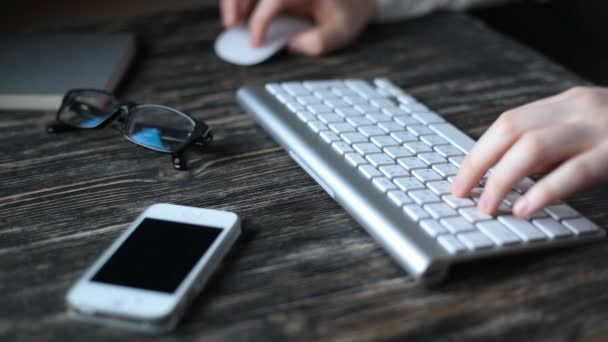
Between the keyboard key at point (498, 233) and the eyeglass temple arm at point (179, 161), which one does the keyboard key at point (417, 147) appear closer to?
the keyboard key at point (498, 233)

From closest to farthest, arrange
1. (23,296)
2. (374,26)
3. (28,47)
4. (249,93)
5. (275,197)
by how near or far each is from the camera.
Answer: (23,296), (275,197), (249,93), (28,47), (374,26)

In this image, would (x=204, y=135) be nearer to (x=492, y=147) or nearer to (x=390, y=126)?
(x=390, y=126)

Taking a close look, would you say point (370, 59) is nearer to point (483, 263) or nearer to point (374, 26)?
point (374, 26)

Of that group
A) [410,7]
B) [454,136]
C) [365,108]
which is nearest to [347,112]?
[365,108]

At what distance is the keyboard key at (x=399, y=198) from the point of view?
0.55 metres

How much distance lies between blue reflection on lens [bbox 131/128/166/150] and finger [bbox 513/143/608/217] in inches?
15.7

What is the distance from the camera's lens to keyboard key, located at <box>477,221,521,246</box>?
A: 512mm

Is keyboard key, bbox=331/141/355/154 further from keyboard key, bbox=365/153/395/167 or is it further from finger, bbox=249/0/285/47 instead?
→ finger, bbox=249/0/285/47

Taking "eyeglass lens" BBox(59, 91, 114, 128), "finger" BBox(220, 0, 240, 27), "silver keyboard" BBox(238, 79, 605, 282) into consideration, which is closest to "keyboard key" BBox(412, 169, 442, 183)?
"silver keyboard" BBox(238, 79, 605, 282)

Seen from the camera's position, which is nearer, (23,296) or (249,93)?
(23,296)

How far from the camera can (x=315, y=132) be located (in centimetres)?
69

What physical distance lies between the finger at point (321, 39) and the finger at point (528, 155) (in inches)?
18.8

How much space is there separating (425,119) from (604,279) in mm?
281

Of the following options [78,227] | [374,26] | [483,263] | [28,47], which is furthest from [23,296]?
[374,26]
